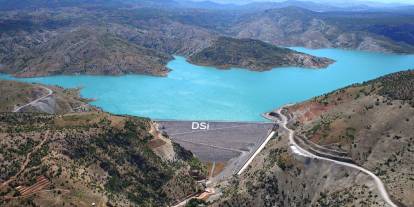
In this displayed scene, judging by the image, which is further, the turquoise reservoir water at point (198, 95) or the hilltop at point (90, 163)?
the turquoise reservoir water at point (198, 95)

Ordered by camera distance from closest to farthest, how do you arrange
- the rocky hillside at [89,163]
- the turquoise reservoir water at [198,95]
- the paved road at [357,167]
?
1. the paved road at [357,167]
2. the rocky hillside at [89,163]
3. the turquoise reservoir water at [198,95]

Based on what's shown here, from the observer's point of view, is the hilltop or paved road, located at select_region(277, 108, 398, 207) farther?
the hilltop

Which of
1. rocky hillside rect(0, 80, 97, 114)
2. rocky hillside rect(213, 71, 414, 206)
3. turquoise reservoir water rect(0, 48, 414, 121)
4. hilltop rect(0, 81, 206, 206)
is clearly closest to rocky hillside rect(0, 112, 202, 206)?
hilltop rect(0, 81, 206, 206)

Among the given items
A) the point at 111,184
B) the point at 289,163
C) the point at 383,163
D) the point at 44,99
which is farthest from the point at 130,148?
the point at 44,99

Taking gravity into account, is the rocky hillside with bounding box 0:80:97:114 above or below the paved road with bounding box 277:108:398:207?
below

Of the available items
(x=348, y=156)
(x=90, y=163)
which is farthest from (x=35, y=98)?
→ (x=348, y=156)

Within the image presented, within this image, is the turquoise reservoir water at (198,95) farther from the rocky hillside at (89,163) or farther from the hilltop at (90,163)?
the rocky hillside at (89,163)

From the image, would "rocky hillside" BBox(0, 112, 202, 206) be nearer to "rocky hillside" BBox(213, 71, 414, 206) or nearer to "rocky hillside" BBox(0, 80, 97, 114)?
"rocky hillside" BBox(213, 71, 414, 206)

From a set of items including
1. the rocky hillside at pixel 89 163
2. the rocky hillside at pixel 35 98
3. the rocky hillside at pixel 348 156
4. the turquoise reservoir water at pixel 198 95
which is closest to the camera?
the rocky hillside at pixel 89 163

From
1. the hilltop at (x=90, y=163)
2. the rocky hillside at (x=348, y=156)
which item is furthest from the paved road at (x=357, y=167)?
the hilltop at (x=90, y=163)

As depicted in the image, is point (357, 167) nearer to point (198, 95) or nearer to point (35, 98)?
point (198, 95)
